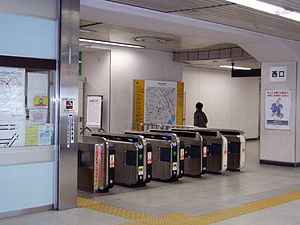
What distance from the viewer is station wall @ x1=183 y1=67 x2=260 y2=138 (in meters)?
17.3

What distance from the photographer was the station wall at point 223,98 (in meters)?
17.3

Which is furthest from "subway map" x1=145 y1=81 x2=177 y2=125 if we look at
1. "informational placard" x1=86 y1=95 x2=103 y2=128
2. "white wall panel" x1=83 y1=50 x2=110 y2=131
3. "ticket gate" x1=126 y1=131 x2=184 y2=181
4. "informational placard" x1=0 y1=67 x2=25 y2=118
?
"informational placard" x1=0 y1=67 x2=25 y2=118

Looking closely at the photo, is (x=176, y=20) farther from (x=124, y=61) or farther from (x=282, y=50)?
(x=124, y=61)

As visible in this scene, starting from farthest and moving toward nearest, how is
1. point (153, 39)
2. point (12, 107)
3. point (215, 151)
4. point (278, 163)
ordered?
point (153, 39) → point (278, 163) → point (215, 151) → point (12, 107)

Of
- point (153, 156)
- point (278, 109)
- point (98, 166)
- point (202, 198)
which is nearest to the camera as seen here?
point (202, 198)

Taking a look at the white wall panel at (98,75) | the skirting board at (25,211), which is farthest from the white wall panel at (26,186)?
the white wall panel at (98,75)

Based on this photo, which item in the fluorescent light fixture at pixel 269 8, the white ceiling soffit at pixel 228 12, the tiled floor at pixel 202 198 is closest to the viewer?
the tiled floor at pixel 202 198

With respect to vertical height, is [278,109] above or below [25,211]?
above

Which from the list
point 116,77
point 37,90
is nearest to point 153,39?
point 116,77

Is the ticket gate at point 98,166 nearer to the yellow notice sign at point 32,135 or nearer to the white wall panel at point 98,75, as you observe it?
the yellow notice sign at point 32,135

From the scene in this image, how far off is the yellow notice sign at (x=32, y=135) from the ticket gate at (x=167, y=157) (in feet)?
10.7

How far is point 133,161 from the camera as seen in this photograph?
8516 millimetres

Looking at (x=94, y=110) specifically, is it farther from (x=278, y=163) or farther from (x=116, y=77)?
(x=278, y=163)

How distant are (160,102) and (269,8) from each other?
729 cm
